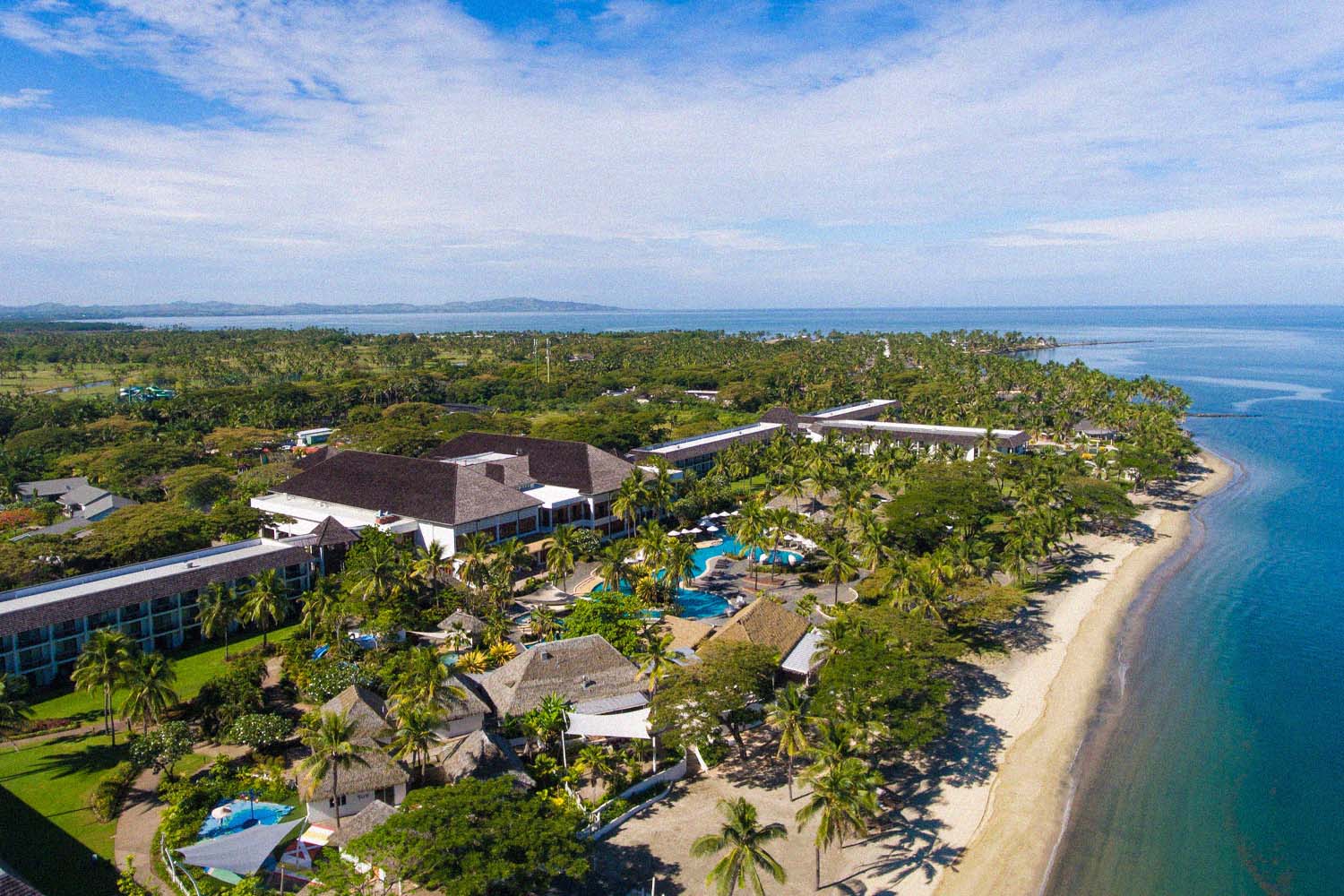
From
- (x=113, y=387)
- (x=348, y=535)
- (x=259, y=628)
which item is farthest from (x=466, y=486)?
(x=113, y=387)

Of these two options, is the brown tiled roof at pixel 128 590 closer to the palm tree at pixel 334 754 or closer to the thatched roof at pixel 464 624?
the thatched roof at pixel 464 624

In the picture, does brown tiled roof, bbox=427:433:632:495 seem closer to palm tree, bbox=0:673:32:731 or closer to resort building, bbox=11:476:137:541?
resort building, bbox=11:476:137:541

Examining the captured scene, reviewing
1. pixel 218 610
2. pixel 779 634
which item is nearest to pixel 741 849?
pixel 779 634

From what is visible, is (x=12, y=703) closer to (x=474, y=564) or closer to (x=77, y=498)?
(x=474, y=564)

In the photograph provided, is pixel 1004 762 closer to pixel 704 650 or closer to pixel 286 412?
pixel 704 650

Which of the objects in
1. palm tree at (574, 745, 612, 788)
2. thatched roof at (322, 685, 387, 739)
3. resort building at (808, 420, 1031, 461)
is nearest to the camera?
thatched roof at (322, 685, 387, 739)

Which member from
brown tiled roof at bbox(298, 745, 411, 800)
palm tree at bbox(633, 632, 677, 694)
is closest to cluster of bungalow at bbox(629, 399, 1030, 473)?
palm tree at bbox(633, 632, 677, 694)
